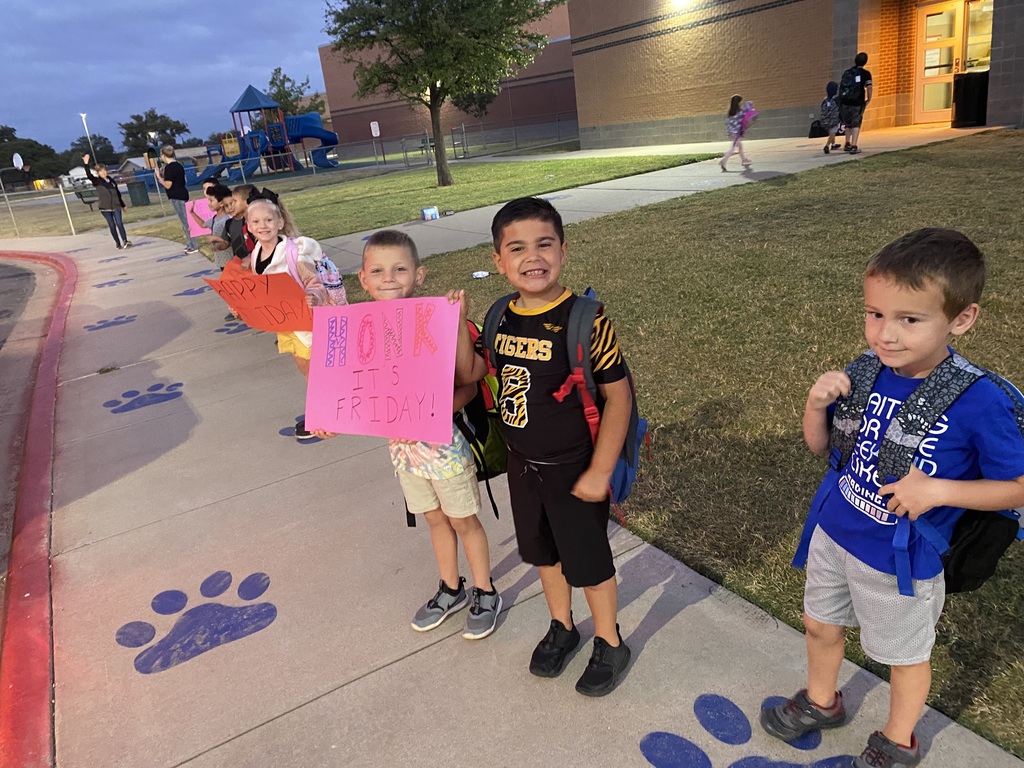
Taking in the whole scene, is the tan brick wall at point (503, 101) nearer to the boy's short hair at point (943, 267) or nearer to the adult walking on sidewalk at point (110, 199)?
the adult walking on sidewalk at point (110, 199)

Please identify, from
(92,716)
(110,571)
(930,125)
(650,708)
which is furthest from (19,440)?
(930,125)

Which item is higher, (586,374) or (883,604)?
(586,374)

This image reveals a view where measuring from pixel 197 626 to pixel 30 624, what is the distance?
82 cm

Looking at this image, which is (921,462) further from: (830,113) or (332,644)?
(830,113)

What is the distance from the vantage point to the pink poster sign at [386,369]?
88.7 inches

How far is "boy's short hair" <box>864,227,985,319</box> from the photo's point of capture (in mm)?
1485

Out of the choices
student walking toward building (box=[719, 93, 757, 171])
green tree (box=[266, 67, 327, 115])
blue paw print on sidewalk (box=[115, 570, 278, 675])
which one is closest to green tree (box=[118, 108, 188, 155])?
green tree (box=[266, 67, 327, 115])

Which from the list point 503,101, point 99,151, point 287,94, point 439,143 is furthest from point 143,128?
point 439,143

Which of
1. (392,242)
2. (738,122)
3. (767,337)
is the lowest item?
(767,337)

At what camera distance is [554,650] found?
2.43m

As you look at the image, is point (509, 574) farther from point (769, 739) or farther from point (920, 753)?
point (920, 753)

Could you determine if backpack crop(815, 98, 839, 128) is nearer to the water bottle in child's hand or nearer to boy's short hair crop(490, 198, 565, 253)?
the water bottle in child's hand

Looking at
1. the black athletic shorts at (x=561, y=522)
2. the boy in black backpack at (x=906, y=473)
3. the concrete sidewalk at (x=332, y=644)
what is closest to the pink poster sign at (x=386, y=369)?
the black athletic shorts at (x=561, y=522)

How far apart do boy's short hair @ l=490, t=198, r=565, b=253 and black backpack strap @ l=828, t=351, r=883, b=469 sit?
0.86 meters
